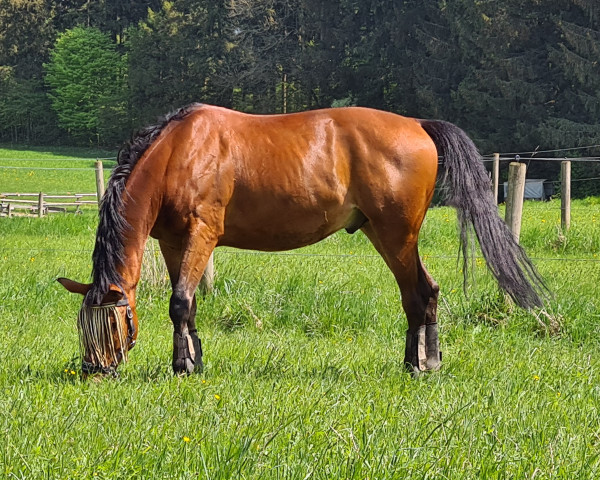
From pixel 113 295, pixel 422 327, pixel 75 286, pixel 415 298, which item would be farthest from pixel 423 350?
pixel 75 286

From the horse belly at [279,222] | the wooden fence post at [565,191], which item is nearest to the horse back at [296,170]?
the horse belly at [279,222]

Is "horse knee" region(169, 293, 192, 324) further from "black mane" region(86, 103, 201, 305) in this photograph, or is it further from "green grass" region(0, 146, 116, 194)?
"green grass" region(0, 146, 116, 194)

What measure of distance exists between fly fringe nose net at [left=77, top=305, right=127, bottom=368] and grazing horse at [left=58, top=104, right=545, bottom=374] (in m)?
0.05

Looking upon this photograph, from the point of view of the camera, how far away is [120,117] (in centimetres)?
5331

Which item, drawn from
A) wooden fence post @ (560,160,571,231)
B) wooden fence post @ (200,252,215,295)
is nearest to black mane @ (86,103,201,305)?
wooden fence post @ (200,252,215,295)

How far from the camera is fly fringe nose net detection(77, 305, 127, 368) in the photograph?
5047mm

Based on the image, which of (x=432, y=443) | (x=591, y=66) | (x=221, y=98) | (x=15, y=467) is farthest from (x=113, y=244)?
(x=221, y=98)

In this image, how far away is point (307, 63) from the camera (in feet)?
148

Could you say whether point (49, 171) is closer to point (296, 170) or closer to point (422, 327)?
point (296, 170)

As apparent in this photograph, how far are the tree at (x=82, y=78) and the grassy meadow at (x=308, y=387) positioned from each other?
1963 inches

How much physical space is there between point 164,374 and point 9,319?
2597 mm

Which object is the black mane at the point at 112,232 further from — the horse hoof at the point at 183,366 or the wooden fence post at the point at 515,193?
the wooden fence post at the point at 515,193

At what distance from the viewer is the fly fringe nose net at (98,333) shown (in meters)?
5.05

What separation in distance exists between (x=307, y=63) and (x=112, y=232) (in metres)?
41.1
